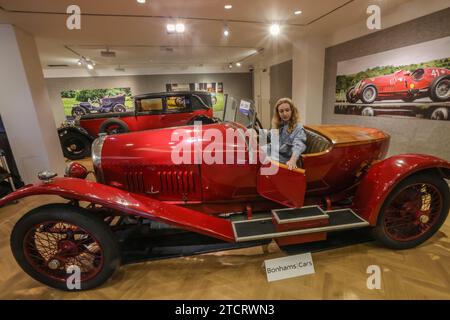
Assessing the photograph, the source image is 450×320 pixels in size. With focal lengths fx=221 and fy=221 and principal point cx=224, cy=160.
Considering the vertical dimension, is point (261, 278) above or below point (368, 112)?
below

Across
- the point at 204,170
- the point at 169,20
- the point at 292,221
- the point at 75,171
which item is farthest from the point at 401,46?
the point at 75,171

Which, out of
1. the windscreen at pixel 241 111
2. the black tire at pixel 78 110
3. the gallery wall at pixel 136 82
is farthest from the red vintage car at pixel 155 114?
the gallery wall at pixel 136 82

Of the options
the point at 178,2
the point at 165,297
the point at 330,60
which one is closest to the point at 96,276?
the point at 165,297

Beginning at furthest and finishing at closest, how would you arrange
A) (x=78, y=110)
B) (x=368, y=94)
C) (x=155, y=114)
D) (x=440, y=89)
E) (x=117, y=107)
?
(x=117, y=107)
(x=78, y=110)
(x=155, y=114)
(x=368, y=94)
(x=440, y=89)

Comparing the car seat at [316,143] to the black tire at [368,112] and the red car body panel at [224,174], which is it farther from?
the black tire at [368,112]

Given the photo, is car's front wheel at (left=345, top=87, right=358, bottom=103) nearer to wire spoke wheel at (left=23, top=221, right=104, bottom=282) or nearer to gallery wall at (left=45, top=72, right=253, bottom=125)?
wire spoke wheel at (left=23, top=221, right=104, bottom=282)

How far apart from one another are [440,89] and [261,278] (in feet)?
11.9

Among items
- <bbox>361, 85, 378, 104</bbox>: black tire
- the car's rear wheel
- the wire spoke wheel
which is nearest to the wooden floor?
the wire spoke wheel

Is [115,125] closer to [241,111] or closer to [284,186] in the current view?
[241,111]

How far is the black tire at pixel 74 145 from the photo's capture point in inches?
237

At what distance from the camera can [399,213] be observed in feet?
6.59
